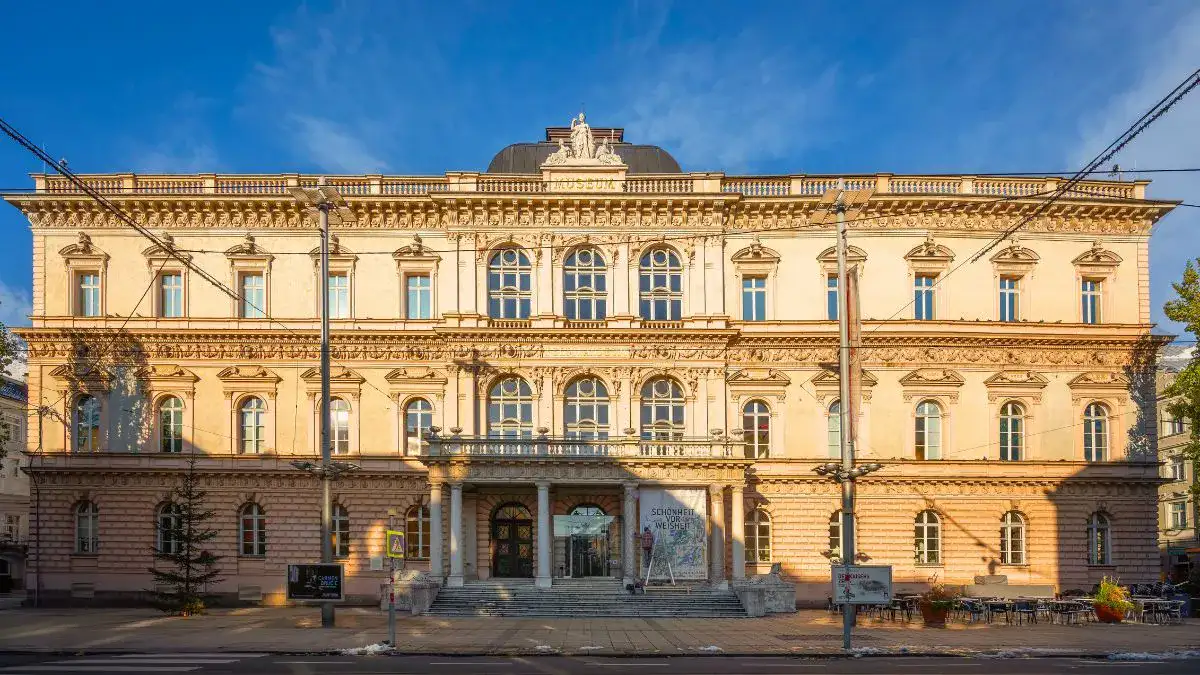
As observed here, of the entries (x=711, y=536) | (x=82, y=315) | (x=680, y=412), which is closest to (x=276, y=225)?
(x=82, y=315)

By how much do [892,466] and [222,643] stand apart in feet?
84.7

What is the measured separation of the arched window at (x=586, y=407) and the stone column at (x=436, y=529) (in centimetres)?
612

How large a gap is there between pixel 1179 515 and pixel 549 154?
46107 mm

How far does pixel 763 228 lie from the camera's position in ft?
132

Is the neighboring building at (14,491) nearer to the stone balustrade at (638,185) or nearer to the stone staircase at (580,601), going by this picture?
the stone balustrade at (638,185)

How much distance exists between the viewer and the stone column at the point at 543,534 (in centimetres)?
3525

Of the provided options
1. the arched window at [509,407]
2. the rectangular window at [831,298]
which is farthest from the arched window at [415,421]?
the rectangular window at [831,298]

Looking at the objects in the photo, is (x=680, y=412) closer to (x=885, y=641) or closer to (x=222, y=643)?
(x=885, y=641)

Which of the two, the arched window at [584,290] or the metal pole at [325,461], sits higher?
the arched window at [584,290]

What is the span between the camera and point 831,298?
132ft

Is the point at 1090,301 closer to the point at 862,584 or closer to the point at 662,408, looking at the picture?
the point at 662,408

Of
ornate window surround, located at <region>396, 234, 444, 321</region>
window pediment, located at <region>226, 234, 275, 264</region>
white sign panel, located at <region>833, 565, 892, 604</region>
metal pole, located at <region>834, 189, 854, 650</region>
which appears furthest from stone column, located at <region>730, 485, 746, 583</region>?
window pediment, located at <region>226, 234, 275, 264</region>

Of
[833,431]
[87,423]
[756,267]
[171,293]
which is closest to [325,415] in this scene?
[171,293]

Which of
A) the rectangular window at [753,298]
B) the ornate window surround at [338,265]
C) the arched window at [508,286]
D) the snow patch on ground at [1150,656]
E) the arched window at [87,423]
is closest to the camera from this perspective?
the snow patch on ground at [1150,656]
